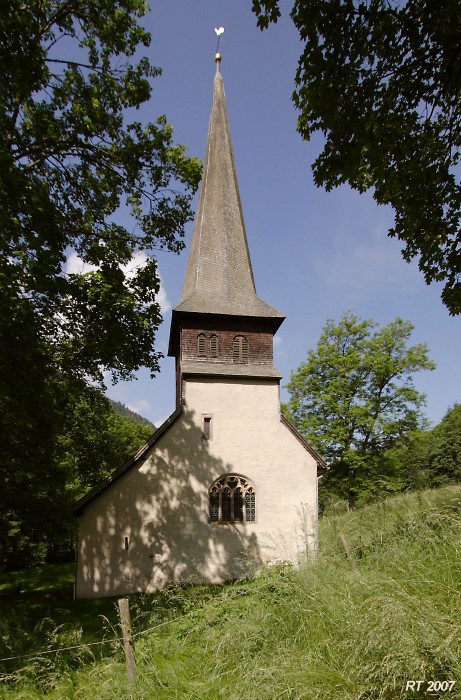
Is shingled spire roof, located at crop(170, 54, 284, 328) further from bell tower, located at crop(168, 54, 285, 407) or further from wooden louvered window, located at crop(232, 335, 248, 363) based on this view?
wooden louvered window, located at crop(232, 335, 248, 363)

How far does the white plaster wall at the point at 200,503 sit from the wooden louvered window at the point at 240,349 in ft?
3.04

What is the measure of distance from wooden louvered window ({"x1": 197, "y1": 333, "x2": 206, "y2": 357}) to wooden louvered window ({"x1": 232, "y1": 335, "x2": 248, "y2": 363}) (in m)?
1.08

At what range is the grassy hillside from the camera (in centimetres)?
337

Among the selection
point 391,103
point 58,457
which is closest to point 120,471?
point 58,457

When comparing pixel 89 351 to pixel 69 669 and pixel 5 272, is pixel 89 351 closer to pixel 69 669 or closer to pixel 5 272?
pixel 5 272

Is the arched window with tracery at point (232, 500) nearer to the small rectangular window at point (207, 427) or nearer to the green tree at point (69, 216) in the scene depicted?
the small rectangular window at point (207, 427)

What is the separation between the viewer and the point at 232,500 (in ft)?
45.4

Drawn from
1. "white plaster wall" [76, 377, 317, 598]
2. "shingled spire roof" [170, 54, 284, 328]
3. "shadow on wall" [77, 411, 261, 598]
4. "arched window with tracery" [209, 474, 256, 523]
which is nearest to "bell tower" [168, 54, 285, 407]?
"shingled spire roof" [170, 54, 284, 328]

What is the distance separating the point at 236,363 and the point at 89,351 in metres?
6.46

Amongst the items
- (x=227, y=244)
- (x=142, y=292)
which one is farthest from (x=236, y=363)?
(x=142, y=292)

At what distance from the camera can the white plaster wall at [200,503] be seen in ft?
41.3

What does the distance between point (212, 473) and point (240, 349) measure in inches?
178

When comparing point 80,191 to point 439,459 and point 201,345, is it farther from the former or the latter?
point 439,459

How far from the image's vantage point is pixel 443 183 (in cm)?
564
